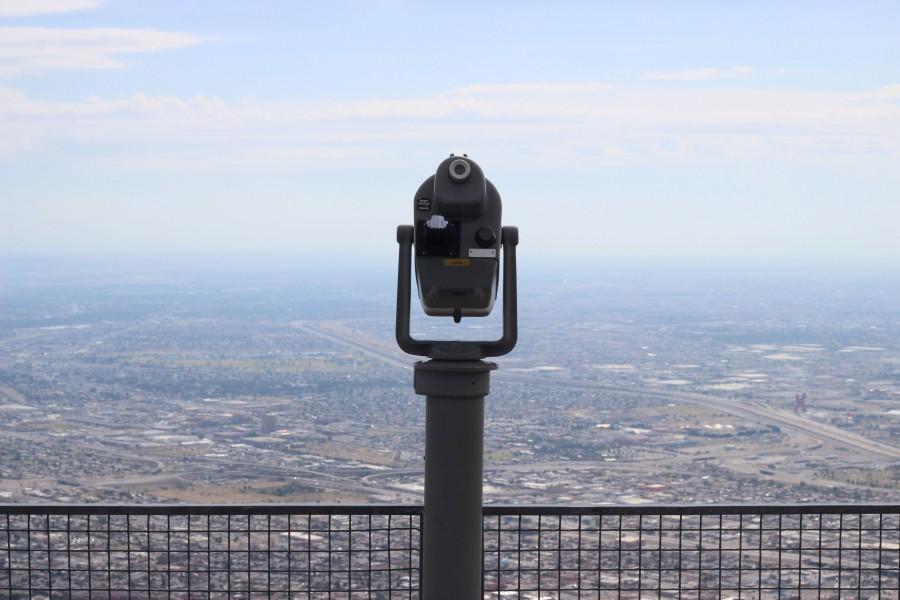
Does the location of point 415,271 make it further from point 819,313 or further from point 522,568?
point 819,313

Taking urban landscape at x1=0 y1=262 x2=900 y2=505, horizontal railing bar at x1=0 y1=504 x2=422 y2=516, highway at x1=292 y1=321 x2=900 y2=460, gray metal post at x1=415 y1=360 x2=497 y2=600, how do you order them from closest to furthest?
gray metal post at x1=415 y1=360 x2=497 y2=600 → horizontal railing bar at x1=0 y1=504 x2=422 y2=516 → urban landscape at x1=0 y1=262 x2=900 y2=505 → highway at x1=292 y1=321 x2=900 y2=460

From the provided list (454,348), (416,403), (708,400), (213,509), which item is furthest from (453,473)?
(708,400)

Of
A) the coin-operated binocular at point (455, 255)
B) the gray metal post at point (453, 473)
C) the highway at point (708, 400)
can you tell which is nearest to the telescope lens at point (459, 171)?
the coin-operated binocular at point (455, 255)

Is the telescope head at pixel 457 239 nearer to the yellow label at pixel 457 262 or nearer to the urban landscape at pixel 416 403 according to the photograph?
the yellow label at pixel 457 262

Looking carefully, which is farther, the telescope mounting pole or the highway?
the highway

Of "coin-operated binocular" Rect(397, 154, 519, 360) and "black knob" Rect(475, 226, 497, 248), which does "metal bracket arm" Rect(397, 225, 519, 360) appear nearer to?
"coin-operated binocular" Rect(397, 154, 519, 360)

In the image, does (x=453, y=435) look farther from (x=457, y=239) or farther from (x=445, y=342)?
(x=457, y=239)

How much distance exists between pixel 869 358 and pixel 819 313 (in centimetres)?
2185

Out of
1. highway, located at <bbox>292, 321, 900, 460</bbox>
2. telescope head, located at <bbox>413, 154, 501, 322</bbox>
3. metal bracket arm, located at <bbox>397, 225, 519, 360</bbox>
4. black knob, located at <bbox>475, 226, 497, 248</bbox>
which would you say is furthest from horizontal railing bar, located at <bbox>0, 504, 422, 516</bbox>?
highway, located at <bbox>292, 321, 900, 460</bbox>

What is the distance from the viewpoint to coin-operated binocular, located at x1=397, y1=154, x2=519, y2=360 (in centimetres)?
382

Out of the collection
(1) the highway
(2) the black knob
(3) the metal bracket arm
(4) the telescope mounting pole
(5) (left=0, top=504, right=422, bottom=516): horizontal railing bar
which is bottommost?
(1) the highway

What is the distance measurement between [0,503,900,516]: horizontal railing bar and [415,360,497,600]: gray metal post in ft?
1.50

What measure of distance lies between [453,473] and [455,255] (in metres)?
0.70

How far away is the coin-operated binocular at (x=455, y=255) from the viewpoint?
12.5 ft
